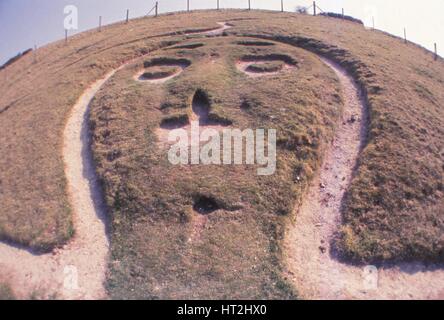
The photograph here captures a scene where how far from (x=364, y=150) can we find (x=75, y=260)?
48.6ft

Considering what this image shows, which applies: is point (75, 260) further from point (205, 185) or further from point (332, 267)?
point (332, 267)

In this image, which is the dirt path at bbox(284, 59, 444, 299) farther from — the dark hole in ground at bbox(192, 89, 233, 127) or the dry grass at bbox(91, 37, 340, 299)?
the dark hole in ground at bbox(192, 89, 233, 127)

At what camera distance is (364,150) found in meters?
20.7

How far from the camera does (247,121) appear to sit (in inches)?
895

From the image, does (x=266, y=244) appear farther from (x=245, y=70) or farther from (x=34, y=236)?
(x=245, y=70)

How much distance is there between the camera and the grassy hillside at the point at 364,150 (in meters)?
16.7

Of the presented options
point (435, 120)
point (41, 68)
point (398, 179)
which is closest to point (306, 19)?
point (435, 120)

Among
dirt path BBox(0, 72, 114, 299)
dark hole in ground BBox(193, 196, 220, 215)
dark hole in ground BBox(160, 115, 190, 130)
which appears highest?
dark hole in ground BBox(160, 115, 190, 130)

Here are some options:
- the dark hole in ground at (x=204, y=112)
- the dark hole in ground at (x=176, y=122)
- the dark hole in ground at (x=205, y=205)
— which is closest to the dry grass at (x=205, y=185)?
the dark hole in ground at (x=205, y=205)

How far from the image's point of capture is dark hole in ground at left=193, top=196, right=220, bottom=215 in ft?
58.5

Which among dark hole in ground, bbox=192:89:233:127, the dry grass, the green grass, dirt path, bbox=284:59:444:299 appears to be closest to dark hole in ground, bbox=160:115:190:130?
the dry grass

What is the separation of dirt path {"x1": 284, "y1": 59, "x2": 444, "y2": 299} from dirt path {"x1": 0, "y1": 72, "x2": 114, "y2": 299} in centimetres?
754

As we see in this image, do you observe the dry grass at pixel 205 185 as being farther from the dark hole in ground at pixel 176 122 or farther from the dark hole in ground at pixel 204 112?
the dark hole in ground at pixel 176 122

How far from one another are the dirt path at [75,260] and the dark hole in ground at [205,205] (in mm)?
4220
